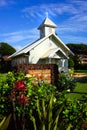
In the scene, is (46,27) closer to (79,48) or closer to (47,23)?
(47,23)

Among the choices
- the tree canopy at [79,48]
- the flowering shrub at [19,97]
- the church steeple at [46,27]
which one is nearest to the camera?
the flowering shrub at [19,97]

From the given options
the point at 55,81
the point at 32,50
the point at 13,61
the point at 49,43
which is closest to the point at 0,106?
the point at 55,81

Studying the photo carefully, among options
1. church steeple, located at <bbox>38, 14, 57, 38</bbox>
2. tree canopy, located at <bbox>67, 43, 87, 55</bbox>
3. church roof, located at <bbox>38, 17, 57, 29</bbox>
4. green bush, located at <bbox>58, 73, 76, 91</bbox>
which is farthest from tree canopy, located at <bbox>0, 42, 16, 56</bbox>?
green bush, located at <bbox>58, 73, 76, 91</bbox>

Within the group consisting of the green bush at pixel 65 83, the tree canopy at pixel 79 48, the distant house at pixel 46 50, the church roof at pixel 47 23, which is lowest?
the green bush at pixel 65 83

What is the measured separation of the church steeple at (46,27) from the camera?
4366cm

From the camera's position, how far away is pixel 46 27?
4397cm

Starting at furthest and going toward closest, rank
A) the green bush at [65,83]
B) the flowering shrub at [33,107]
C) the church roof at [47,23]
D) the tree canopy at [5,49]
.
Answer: the tree canopy at [5,49] → the church roof at [47,23] → the green bush at [65,83] → the flowering shrub at [33,107]

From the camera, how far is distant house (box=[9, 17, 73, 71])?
40031 mm

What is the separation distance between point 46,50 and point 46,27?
374cm

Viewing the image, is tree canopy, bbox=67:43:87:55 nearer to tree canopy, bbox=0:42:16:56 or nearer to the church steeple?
tree canopy, bbox=0:42:16:56

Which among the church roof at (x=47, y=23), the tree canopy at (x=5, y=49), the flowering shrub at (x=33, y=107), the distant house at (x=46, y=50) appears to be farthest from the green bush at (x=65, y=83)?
the tree canopy at (x=5, y=49)

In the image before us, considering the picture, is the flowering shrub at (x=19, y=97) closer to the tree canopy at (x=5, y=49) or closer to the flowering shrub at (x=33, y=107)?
the flowering shrub at (x=33, y=107)

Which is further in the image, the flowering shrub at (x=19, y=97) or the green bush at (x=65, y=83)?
the green bush at (x=65, y=83)

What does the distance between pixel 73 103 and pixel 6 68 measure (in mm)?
45234
